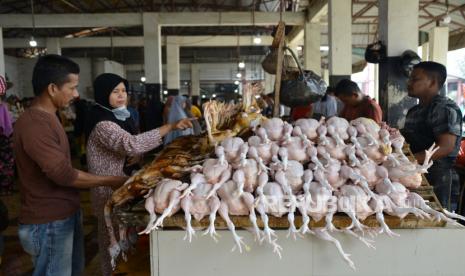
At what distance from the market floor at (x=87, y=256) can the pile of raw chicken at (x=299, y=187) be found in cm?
62

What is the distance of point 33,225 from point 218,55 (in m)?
20.5

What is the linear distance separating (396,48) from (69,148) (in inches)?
176

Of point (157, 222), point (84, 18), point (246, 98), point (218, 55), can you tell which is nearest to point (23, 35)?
point (84, 18)

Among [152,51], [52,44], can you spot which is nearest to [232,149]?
[152,51]

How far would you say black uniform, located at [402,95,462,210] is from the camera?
8.61 ft

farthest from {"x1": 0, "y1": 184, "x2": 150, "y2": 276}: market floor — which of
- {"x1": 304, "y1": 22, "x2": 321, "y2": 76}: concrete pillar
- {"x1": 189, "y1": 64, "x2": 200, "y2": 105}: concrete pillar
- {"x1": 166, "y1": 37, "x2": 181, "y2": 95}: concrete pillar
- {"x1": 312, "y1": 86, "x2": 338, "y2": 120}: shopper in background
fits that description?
{"x1": 189, "y1": 64, "x2": 200, "y2": 105}: concrete pillar

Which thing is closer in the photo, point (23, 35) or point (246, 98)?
point (246, 98)

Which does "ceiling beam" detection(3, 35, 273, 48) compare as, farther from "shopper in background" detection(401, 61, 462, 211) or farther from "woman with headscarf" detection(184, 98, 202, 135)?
"shopper in background" detection(401, 61, 462, 211)

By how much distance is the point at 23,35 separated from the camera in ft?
49.3

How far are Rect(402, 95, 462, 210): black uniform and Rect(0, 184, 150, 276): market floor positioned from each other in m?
2.02

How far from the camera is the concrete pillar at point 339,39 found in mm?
7652

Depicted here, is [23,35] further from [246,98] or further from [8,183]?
[246,98]

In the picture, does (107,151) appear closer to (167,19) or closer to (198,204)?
(198,204)

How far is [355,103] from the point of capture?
4504 mm
